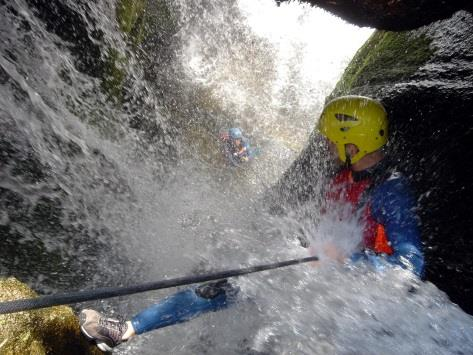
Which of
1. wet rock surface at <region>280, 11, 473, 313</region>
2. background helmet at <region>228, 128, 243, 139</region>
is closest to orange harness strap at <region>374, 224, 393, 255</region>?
wet rock surface at <region>280, 11, 473, 313</region>

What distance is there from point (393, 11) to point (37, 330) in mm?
4022

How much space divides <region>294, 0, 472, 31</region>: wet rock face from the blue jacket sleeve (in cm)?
168

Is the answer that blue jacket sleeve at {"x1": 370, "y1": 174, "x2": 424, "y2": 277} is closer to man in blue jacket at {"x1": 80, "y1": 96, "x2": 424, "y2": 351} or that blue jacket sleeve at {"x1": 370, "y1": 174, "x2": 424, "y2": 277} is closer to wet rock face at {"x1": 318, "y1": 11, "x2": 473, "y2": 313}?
man in blue jacket at {"x1": 80, "y1": 96, "x2": 424, "y2": 351}

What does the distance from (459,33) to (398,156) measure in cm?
182

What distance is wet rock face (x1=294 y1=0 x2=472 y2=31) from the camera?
9.11 ft

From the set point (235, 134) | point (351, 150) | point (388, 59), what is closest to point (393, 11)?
point (351, 150)

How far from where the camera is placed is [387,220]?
348 centimetres

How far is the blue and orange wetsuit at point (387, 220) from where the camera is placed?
328 cm

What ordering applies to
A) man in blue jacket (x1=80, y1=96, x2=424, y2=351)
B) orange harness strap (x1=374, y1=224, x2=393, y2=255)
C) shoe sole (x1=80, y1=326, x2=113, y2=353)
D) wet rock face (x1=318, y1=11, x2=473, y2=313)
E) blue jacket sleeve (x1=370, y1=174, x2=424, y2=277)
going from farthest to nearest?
wet rock face (x1=318, y1=11, x2=473, y2=313) → orange harness strap (x1=374, y1=224, x2=393, y2=255) → blue jacket sleeve (x1=370, y1=174, x2=424, y2=277) → man in blue jacket (x1=80, y1=96, x2=424, y2=351) → shoe sole (x1=80, y1=326, x2=113, y2=353)

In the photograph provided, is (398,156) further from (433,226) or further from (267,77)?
(267,77)

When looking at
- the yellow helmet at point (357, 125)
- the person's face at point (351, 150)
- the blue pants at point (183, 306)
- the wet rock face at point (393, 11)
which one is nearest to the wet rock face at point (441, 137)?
the yellow helmet at point (357, 125)

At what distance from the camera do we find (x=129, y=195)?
5.45 meters

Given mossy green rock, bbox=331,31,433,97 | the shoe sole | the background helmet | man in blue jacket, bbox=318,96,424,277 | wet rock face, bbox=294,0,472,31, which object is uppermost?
mossy green rock, bbox=331,31,433,97

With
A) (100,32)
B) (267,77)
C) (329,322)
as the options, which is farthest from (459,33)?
(267,77)
